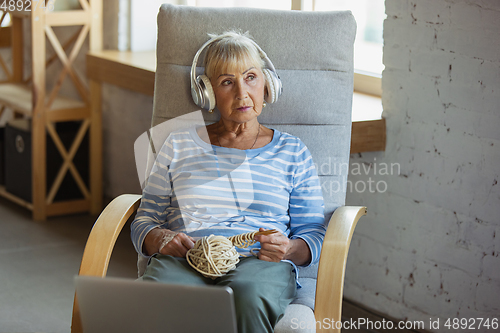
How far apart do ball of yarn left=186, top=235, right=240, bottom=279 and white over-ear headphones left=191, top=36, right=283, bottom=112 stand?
44 cm

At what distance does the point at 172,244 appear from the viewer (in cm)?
147

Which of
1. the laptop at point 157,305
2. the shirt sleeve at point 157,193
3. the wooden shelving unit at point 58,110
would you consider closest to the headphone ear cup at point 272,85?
the shirt sleeve at point 157,193

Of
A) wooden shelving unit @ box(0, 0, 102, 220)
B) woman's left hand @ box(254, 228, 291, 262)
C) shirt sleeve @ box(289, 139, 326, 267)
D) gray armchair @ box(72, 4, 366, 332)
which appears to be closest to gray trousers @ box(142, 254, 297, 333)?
woman's left hand @ box(254, 228, 291, 262)

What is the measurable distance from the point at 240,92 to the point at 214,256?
47cm

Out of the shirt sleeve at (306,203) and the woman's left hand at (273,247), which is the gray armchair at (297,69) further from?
the woman's left hand at (273,247)

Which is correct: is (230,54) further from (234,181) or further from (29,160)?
(29,160)

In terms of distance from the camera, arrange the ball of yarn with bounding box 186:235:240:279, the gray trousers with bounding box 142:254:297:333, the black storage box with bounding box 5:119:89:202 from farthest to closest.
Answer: the black storage box with bounding box 5:119:89:202
the ball of yarn with bounding box 186:235:240:279
the gray trousers with bounding box 142:254:297:333

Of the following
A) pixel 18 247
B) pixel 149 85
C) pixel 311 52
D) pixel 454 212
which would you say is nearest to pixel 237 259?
pixel 311 52

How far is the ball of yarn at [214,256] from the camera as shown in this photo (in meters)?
1.37

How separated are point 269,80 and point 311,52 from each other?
19 cm

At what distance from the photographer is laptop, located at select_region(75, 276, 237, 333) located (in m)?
1.00

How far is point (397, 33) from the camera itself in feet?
6.43

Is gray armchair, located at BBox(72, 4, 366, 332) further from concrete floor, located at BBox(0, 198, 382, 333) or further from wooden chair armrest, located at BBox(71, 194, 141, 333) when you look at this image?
concrete floor, located at BBox(0, 198, 382, 333)

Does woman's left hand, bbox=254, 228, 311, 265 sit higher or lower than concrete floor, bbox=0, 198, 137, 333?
higher
